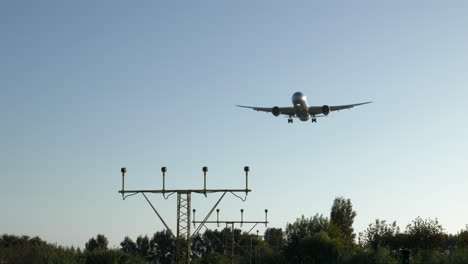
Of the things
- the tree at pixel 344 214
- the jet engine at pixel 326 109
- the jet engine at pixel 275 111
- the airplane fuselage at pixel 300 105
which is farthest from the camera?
the tree at pixel 344 214

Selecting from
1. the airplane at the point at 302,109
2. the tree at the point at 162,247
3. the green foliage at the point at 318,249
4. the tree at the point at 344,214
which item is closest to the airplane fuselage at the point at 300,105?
the airplane at the point at 302,109

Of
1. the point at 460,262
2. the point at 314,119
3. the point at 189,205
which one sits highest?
the point at 314,119

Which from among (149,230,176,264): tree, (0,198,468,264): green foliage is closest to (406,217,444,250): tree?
(0,198,468,264): green foliage

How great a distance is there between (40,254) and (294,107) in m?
37.8

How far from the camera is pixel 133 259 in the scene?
48.8 meters

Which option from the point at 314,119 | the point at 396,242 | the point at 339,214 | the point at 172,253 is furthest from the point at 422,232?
the point at 172,253

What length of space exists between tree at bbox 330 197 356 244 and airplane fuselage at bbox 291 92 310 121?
3420 centimetres

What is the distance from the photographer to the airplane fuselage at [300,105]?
232 ft

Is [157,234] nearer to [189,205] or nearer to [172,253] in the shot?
[172,253]

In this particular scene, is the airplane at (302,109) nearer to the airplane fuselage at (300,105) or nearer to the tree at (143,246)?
the airplane fuselage at (300,105)

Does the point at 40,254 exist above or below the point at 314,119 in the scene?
below

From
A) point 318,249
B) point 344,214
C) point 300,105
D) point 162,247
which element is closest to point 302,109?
point 300,105

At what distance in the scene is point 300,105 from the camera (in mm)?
70688

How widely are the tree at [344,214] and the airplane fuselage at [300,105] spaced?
34.2m
